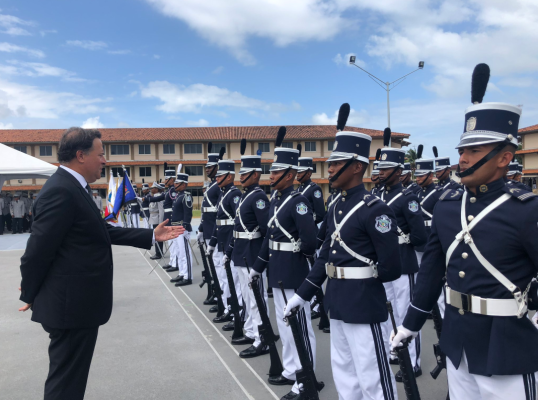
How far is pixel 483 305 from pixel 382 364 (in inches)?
42.3

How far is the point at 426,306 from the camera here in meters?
2.36

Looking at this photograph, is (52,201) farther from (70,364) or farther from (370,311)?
(370,311)

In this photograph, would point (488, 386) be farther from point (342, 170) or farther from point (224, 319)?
point (224, 319)

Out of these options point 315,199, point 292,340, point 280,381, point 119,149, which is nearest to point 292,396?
point 280,381

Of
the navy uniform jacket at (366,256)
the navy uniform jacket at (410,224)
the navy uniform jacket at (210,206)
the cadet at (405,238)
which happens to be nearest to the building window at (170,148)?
the navy uniform jacket at (210,206)

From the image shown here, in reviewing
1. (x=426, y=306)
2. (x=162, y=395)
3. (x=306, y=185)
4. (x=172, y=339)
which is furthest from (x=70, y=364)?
(x=306, y=185)

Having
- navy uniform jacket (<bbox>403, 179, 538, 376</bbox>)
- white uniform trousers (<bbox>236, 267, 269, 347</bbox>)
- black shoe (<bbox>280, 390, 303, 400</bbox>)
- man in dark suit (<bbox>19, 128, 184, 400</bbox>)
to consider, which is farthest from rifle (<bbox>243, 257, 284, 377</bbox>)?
navy uniform jacket (<bbox>403, 179, 538, 376</bbox>)

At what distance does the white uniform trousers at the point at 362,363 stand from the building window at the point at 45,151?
4592cm

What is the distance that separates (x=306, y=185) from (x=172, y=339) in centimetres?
332

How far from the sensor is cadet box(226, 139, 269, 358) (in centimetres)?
512

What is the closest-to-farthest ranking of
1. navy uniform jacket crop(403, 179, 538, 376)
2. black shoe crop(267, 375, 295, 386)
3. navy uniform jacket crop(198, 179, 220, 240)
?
navy uniform jacket crop(403, 179, 538, 376)
black shoe crop(267, 375, 295, 386)
navy uniform jacket crop(198, 179, 220, 240)

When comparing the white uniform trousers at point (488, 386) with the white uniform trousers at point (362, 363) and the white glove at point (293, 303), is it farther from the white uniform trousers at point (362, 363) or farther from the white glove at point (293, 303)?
the white glove at point (293, 303)

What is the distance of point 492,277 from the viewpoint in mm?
2037

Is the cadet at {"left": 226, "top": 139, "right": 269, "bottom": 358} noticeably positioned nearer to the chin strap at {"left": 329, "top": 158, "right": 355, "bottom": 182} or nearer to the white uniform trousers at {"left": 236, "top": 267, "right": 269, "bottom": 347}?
the white uniform trousers at {"left": 236, "top": 267, "right": 269, "bottom": 347}
